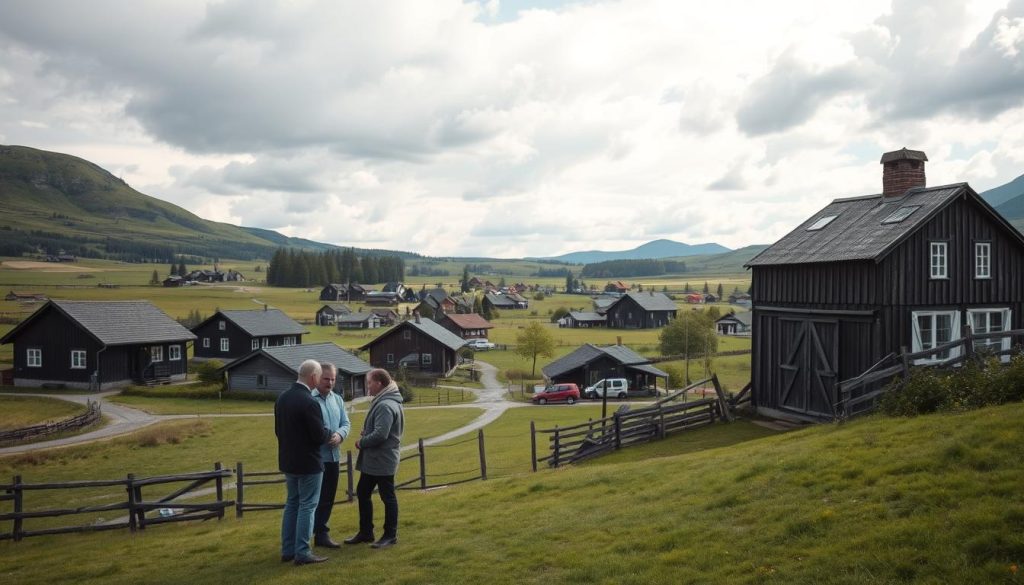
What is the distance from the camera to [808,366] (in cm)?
2377

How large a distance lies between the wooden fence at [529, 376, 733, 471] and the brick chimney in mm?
9315

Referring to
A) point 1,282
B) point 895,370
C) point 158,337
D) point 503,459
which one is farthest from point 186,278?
point 895,370

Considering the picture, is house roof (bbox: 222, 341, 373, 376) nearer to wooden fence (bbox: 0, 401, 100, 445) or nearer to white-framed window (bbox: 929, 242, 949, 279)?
wooden fence (bbox: 0, 401, 100, 445)

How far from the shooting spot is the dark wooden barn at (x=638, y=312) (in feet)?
391

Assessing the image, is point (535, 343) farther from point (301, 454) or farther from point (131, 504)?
point (301, 454)

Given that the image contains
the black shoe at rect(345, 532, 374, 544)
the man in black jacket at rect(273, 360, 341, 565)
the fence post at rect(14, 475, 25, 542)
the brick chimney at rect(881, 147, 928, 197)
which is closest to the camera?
the man in black jacket at rect(273, 360, 341, 565)

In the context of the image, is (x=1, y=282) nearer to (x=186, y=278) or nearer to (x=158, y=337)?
(x=186, y=278)

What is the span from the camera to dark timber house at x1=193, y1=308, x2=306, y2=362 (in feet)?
221

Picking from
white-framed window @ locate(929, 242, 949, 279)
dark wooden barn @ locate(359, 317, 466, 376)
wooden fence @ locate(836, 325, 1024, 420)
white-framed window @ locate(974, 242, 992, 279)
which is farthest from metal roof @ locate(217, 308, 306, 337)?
white-framed window @ locate(974, 242, 992, 279)

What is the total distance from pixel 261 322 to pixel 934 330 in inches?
2410

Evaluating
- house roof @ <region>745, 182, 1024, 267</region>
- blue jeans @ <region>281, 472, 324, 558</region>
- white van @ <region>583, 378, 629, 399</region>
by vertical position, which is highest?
house roof @ <region>745, 182, 1024, 267</region>

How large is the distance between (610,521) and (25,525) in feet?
56.2

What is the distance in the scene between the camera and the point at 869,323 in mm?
21594

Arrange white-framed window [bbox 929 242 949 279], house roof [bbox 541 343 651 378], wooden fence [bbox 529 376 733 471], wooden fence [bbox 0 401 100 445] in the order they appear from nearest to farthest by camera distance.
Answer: white-framed window [bbox 929 242 949 279] < wooden fence [bbox 529 376 733 471] < wooden fence [bbox 0 401 100 445] < house roof [bbox 541 343 651 378]
